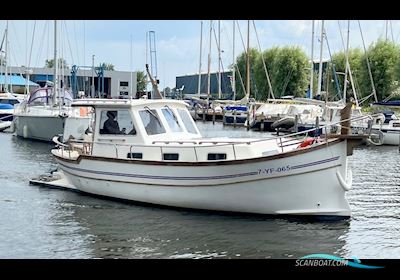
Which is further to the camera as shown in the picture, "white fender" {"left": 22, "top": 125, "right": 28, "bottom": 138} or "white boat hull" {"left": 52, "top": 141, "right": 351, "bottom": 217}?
"white fender" {"left": 22, "top": 125, "right": 28, "bottom": 138}

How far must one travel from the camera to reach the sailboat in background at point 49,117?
1278 inches

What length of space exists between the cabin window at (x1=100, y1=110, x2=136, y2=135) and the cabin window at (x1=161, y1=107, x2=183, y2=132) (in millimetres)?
1067

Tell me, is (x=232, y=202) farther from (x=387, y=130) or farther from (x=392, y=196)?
(x=387, y=130)

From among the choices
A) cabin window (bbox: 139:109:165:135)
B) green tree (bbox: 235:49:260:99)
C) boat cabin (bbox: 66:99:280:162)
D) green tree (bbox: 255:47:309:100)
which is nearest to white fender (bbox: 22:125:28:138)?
boat cabin (bbox: 66:99:280:162)

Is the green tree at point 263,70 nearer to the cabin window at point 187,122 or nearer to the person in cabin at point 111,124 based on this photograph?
the cabin window at point 187,122

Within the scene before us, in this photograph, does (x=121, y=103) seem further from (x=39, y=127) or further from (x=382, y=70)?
(x=382, y=70)

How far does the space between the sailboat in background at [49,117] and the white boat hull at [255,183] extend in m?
18.2

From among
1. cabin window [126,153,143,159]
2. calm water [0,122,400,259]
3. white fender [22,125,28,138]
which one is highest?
cabin window [126,153,143,159]

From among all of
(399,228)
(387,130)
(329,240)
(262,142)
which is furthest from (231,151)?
(387,130)

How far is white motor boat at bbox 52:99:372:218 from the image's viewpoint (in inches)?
500

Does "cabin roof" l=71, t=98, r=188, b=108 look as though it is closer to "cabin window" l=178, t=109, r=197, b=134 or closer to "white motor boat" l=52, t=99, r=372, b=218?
"white motor boat" l=52, t=99, r=372, b=218

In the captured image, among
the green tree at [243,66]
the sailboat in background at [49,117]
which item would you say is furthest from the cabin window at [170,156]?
the green tree at [243,66]

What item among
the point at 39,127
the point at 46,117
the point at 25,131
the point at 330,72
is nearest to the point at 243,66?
the point at 330,72

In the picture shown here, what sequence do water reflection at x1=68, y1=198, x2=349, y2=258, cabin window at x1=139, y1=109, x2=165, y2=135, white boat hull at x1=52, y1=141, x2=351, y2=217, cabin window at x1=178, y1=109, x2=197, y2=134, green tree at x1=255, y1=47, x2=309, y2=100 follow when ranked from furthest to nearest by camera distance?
green tree at x1=255, y1=47, x2=309, y2=100 < cabin window at x1=178, y1=109, x2=197, y2=134 < cabin window at x1=139, y1=109, x2=165, y2=135 < white boat hull at x1=52, y1=141, x2=351, y2=217 < water reflection at x1=68, y1=198, x2=349, y2=258
